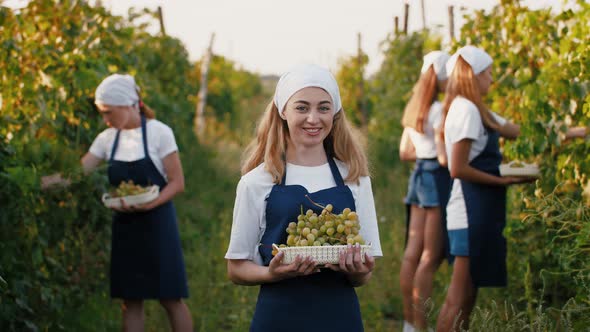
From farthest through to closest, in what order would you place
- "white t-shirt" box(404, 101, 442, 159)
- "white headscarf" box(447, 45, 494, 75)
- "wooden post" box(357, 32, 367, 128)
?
"wooden post" box(357, 32, 367, 128) < "white t-shirt" box(404, 101, 442, 159) < "white headscarf" box(447, 45, 494, 75)

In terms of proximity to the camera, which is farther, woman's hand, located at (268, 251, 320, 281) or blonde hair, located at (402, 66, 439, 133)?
blonde hair, located at (402, 66, 439, 133)

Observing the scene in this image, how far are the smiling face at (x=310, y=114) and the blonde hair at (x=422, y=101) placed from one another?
203cm

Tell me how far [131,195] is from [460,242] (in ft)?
5.35

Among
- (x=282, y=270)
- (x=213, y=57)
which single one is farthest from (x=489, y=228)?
(x=213, y=57)

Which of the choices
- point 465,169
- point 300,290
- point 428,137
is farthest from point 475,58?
point 300,290

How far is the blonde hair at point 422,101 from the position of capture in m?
4.60

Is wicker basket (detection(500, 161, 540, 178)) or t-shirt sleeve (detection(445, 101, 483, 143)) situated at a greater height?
t-shirt sleeve (detection(445, 101, 483, 143))

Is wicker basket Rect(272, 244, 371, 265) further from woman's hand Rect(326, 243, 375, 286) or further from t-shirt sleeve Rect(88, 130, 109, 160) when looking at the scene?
t-shirt sleeve Rect(88, 130, 109, 160)

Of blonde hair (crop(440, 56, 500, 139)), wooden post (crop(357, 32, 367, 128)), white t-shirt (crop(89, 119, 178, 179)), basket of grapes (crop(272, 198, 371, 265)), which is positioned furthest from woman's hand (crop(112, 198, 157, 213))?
wooden post (crop(357, 32, 367, 128))

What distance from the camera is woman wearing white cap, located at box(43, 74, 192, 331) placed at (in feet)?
13.9

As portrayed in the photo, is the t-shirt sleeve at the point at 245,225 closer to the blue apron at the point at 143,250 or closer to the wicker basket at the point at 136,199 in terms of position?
the wicker basket at the point at 136,199

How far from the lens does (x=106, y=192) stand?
4.45 meters

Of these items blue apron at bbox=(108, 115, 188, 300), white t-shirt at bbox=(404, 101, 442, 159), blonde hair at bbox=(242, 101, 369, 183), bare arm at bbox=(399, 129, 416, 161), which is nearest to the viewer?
blonde hair at bbox=(242, 101, 369, 183)

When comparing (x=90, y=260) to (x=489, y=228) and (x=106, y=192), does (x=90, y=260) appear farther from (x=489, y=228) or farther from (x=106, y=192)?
(x=489, y=228)
